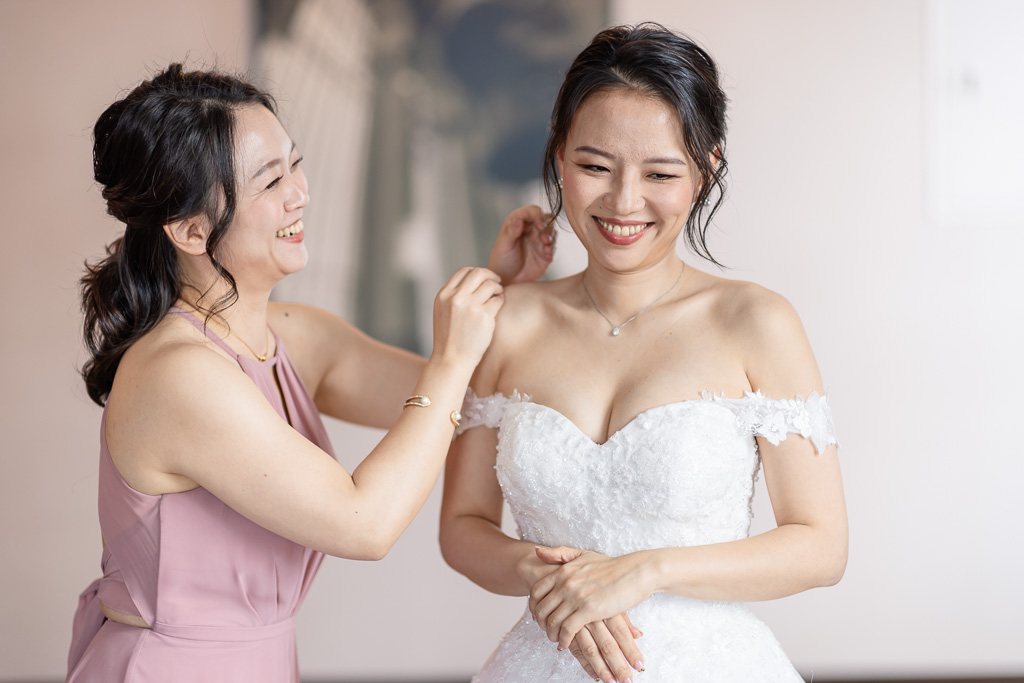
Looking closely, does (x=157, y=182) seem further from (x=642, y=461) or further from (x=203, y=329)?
(x=642, y=461)

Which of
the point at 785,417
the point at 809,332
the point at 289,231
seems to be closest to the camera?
the point at 785,417

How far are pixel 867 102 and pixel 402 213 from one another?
1796 mm

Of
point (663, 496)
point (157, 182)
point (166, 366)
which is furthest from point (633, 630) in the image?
point (157, 182)

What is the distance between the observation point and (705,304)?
5.51 ft

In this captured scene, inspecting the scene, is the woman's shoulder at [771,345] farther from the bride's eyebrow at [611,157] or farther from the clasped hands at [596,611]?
the clasped hands at [596,611]

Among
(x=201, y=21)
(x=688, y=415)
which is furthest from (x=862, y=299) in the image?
(x=201, y=21)

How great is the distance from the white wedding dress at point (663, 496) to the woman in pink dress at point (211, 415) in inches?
7.7

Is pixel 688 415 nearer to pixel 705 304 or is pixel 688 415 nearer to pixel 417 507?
pixel 705 304

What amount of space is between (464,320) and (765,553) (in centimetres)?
69

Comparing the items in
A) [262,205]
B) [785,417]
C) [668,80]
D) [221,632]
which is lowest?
[221,632]

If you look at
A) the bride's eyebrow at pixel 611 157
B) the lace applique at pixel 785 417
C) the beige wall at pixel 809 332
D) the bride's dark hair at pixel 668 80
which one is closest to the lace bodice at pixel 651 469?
the lace applique at pixel 785 417

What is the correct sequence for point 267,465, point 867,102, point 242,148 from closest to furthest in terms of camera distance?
point 267,465
point 242,148
point 867,102

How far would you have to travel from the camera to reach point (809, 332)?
332 centimetres

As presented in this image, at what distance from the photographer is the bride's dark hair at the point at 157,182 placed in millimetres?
1589
